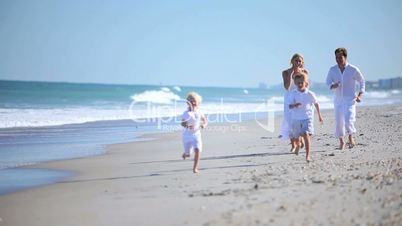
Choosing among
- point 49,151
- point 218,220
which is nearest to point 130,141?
point 49,151

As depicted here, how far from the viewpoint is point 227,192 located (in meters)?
5.39

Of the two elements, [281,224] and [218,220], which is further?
[218,220]

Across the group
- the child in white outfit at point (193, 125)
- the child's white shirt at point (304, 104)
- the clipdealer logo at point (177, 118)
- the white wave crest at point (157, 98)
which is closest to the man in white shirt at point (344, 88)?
the child's white shirt at point (304, 104)

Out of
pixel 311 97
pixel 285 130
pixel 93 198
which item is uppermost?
pixel 311 97

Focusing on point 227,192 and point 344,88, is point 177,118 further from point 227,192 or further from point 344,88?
point 227,192

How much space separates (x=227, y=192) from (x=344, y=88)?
4.36m

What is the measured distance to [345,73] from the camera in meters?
8.84

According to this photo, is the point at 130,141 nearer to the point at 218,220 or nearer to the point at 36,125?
the point at 36,125

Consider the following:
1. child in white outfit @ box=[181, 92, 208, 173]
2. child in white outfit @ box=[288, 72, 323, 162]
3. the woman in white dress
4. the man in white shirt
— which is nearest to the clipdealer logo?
the woman in white dress

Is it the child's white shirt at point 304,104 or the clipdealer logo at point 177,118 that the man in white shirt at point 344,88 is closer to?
the child's white shirt at point 304,104

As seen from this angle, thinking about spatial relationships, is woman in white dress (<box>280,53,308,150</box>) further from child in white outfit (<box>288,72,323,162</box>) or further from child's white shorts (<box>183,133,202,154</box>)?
child's white shorts (<box>183,133,202,154</box>)

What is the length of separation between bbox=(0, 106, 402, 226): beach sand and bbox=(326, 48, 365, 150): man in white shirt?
1.56 ft

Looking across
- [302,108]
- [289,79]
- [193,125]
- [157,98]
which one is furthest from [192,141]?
[157,98]

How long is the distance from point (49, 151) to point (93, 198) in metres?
4.94
